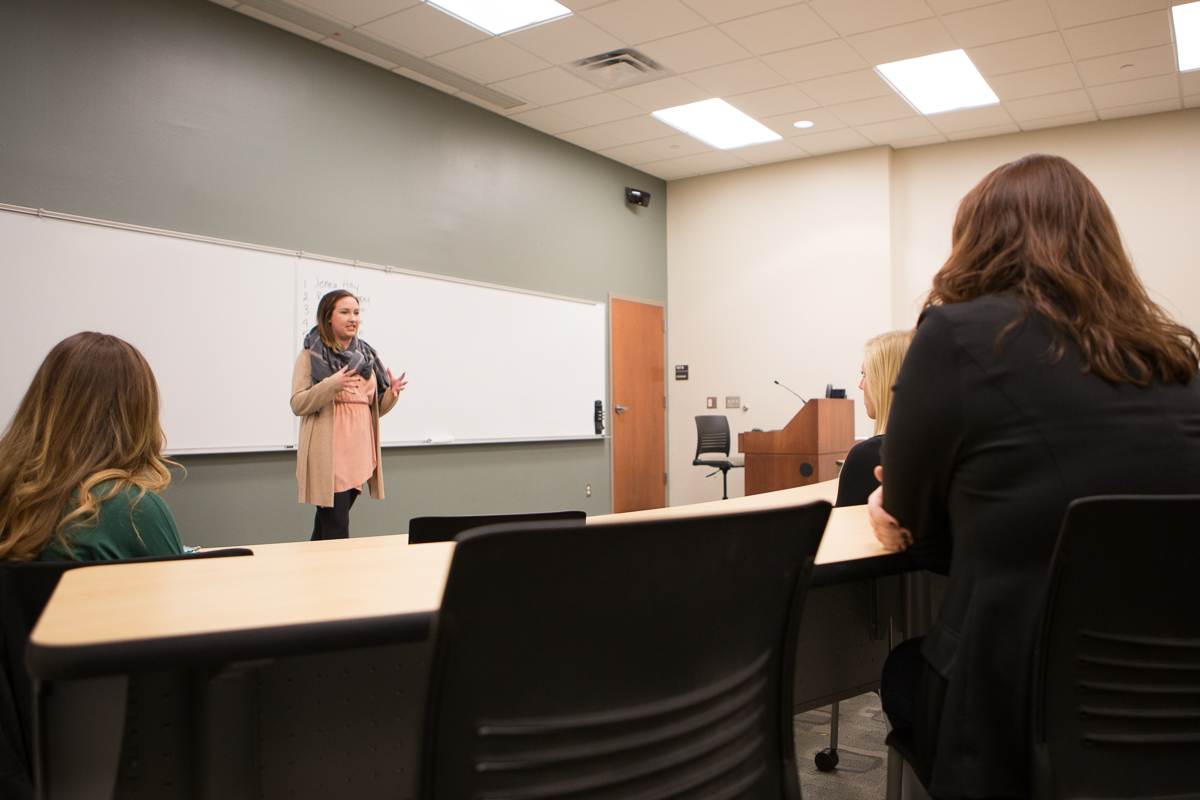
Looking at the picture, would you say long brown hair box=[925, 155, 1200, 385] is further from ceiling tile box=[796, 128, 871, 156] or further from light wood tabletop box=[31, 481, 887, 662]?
ceiling tile box=[796, 128, 871, 156]

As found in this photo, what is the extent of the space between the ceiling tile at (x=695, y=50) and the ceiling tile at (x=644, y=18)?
0.09 metres

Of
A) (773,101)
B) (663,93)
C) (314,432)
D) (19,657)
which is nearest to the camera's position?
(19,657)

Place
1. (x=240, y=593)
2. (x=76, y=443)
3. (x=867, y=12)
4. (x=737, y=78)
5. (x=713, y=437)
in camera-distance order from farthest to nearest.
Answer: (x=713, y=437) < (x=737, y=78) < (x=867, y=12) < (x=76, y=443) < (x=240, y=593)

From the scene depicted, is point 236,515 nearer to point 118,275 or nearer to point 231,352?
point 231,352

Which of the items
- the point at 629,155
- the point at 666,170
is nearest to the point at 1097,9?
the point at 629,155

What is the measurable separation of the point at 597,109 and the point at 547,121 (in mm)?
473

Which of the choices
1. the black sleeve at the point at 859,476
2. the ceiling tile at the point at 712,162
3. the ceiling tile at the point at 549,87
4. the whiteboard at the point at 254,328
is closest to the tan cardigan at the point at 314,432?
the whiteboard at the point at 254,328

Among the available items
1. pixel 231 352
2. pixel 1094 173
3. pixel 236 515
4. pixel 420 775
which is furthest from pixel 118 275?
pixel 1094 173

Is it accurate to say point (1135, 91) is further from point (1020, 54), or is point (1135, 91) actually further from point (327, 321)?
point (327, 321)

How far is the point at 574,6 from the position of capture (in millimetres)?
4410

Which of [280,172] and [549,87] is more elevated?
[549,87]

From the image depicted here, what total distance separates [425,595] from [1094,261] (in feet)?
3.25

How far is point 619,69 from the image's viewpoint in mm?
5254

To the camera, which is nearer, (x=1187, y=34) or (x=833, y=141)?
(x=1187, y=34)
